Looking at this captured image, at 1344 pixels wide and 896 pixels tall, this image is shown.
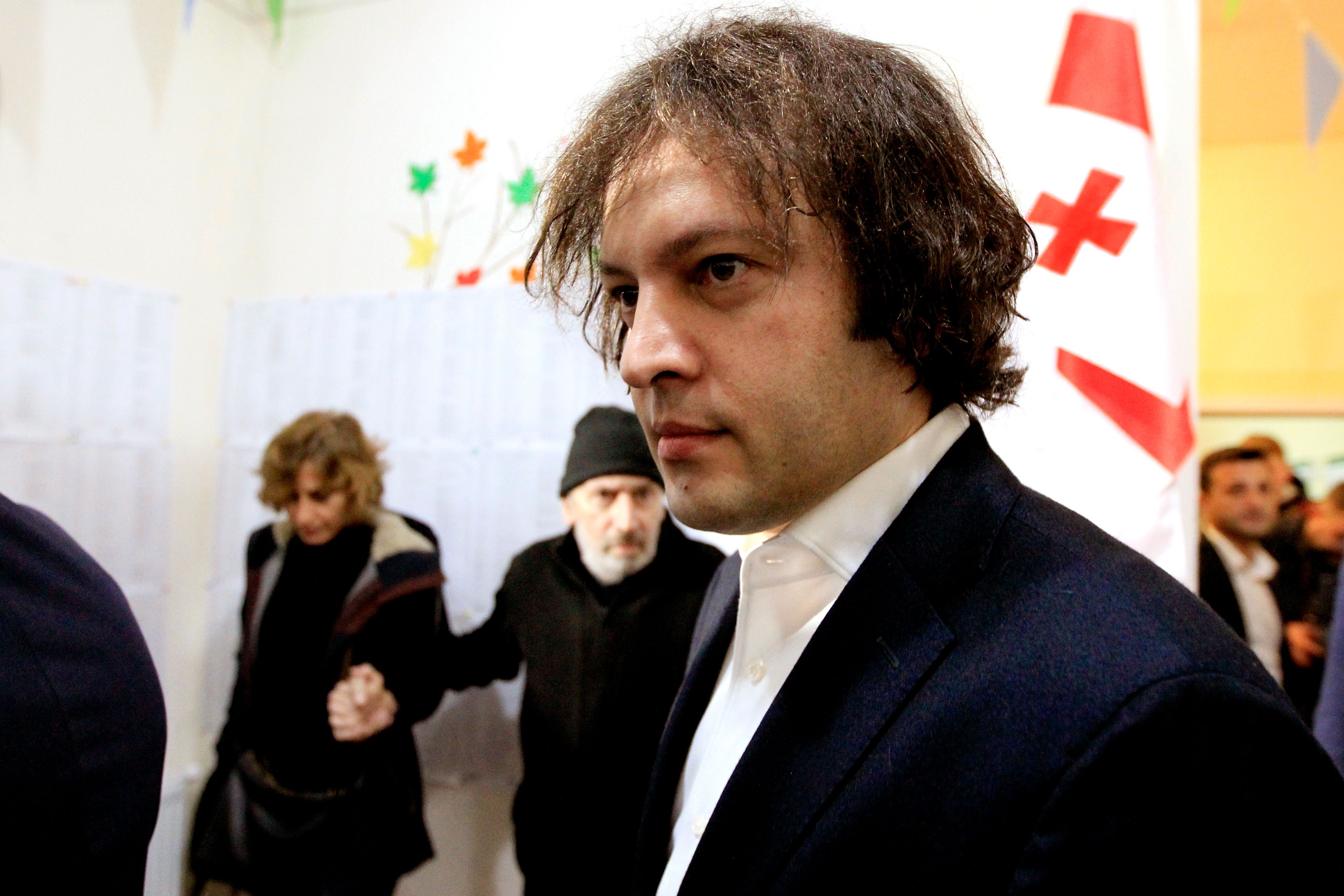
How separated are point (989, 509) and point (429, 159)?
1872 millimetres

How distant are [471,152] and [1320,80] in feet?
5.83

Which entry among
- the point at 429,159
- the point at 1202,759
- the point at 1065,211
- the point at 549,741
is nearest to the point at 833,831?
the point at 1202,759

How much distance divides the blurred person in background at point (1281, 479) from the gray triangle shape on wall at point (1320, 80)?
26.6 inches

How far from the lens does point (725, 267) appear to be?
0.73 metres

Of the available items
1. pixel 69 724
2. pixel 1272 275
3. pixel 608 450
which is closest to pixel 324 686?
pixel 608 450

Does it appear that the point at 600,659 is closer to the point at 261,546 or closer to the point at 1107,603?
the point at 261,546

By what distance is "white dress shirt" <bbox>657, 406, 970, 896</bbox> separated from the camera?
75cm

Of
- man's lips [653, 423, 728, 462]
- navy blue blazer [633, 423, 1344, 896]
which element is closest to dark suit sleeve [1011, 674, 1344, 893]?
navy blue blazer [633, 423, 1344, 896]

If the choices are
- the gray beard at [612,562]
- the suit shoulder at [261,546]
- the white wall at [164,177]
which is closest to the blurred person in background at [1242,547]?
the gray beard at [612,562]

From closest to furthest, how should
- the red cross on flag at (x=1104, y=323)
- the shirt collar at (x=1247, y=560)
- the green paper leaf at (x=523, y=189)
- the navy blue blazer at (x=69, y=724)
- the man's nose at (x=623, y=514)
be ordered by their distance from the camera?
the navy blue blazer at (x=69, y=724), the red cross on flag at (x=1104, y=323), the man's nose at (x=623, y=514), the shirt collar at (x=1247, y=560), the green paper leaf at (x=523, y=189)

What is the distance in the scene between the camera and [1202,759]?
0.51 m

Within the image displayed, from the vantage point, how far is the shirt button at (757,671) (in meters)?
0.80

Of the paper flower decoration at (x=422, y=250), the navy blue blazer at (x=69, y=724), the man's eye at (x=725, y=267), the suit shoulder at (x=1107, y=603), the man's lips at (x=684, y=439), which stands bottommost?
the navy blue blazer at (x=69, y=724)

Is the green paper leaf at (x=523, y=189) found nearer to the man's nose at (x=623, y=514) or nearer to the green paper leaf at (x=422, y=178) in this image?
the green paper leaf at (x=422, y=178)
